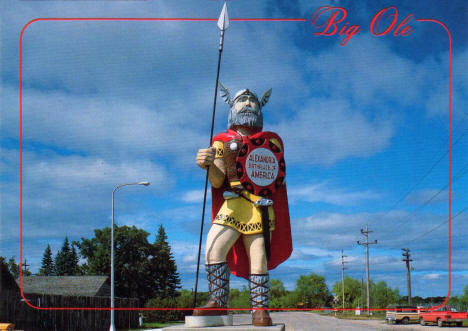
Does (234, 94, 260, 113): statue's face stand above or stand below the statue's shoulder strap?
above

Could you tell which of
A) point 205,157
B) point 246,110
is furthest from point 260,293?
point 246,110

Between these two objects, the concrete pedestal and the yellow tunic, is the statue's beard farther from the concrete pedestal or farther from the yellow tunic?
the concrete pedestal

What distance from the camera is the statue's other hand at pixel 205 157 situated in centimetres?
642

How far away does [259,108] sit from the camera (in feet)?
23.7

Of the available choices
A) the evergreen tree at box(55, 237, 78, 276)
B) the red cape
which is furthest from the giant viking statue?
the evergreen tree at box(55, 237, 78, 276)

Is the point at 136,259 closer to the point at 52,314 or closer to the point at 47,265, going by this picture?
the point at 52,314

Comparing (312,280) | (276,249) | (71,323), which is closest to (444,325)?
(312,280)

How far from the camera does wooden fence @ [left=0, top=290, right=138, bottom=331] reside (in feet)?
52.5

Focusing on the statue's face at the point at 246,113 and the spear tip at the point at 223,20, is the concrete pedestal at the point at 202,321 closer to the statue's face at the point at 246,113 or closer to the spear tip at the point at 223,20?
the statue's face at the point at 246,113

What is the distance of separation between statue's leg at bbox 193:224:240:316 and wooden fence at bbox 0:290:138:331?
1207cm

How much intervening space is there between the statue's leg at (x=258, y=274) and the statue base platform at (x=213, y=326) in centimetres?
34

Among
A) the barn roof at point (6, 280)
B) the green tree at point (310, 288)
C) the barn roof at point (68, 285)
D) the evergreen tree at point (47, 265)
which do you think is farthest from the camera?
the evergreen tree at point (47, 265)

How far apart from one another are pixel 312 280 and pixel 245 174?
35.2ft

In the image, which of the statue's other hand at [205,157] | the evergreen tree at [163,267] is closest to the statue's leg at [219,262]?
the statue's other hand at [205,157]
